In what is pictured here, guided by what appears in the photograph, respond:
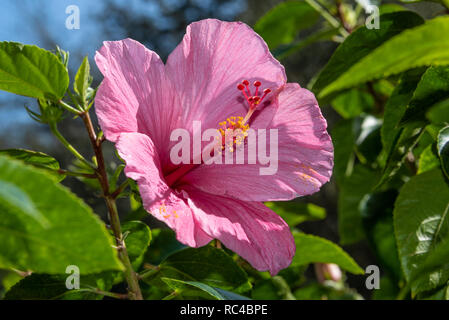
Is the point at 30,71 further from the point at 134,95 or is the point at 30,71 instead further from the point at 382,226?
the point at 382,226

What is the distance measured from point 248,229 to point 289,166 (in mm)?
129

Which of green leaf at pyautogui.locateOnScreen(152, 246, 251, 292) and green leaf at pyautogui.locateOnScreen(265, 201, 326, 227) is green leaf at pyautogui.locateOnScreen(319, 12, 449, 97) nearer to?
green leaf at pyautogui.locateOnScreen(152, 246, 251, 292)

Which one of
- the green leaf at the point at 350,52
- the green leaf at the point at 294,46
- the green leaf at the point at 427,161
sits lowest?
the green leaf at the point at 427,161

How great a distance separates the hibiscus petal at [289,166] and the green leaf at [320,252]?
0.29 meters

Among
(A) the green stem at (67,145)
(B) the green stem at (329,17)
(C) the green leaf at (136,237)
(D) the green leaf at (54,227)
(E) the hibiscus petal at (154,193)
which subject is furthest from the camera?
(B) the green stem at (329,17)

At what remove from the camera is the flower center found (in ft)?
2.87

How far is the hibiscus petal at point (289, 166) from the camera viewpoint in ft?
2.74

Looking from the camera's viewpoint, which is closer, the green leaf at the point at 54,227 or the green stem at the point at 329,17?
the green leaf at the point at 54,227

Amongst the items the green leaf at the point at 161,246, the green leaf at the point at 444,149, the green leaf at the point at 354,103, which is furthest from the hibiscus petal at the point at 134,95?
the green leaf at the point at 354,103

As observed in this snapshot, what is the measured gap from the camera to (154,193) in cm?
74

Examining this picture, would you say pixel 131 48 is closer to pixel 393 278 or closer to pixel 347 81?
pixel 347 81

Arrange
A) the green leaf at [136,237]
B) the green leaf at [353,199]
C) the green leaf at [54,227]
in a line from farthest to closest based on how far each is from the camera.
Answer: the green leaf at [353,199], the green leaf at [136,237], the green leaf at [54,227]

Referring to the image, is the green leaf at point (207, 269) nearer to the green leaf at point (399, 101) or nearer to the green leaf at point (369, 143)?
the green leaf at point (399, 101)

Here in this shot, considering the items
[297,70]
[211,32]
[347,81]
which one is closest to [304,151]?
[211,32]
